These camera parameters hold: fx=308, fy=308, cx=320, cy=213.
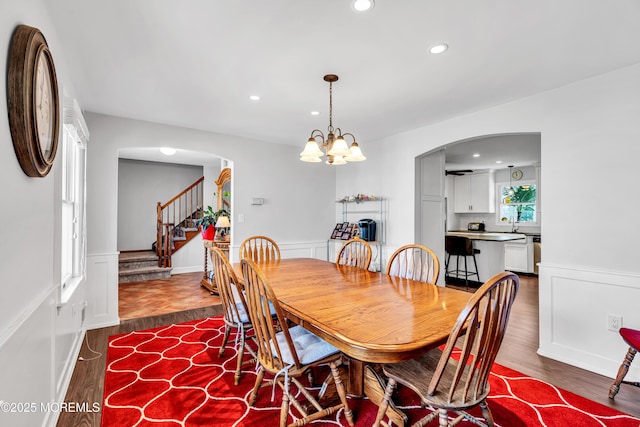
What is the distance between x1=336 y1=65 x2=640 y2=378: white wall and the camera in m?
2.34

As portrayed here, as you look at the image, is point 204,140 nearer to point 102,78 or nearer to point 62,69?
point 102,78

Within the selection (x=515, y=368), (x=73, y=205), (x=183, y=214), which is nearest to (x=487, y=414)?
(x=515, y=368)

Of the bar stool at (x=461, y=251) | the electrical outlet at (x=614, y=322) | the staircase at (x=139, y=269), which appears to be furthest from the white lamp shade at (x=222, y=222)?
the electrical outlet at (x=614, y=322)

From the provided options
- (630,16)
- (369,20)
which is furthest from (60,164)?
(630,16)

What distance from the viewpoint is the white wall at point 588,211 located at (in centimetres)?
234

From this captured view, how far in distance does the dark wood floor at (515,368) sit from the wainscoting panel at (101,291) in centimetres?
13

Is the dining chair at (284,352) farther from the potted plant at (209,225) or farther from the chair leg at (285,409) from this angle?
the potted plant at (209,225)

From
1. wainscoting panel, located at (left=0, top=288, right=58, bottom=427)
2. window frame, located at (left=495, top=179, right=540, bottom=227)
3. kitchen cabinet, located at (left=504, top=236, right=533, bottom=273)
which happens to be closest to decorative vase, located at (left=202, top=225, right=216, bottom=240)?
wainscoting panel, located at (left=0, top=288, right=58, bottom=427)

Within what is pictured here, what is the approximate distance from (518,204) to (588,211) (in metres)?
4.89

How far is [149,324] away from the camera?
3447 mm

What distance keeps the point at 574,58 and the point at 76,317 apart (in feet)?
14.5

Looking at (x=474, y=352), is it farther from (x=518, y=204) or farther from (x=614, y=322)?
(x=518, y=204)

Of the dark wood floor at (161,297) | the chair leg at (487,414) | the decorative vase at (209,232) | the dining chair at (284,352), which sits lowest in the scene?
the dark wood floor at (161,297)

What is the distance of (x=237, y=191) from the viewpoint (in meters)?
4.46
